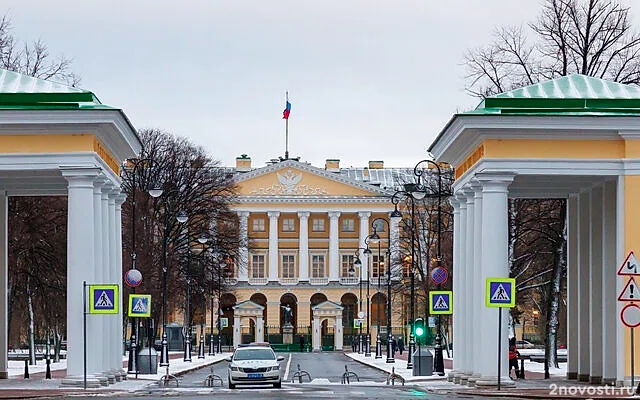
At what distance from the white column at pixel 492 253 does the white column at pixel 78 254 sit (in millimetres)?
10131

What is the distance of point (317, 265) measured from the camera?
144 m

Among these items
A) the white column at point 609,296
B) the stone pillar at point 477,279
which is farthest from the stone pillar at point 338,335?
the white column at point 609,296

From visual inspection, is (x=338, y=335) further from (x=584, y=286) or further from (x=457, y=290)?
(x=584, y=286)

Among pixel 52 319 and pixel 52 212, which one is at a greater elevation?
pixel 52 212

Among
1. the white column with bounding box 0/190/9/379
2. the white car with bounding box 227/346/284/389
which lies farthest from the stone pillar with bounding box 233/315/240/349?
the white car with bounding box 227/346/284/389

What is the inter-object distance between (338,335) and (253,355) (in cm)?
8583

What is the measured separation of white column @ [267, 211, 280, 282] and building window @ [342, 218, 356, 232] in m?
6.73

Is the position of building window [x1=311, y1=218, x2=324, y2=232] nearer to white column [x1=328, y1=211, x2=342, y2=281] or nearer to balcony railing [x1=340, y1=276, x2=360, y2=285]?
white column [x1=328, y1=211, x2=342, y2=281]

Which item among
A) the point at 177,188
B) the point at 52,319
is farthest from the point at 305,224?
the point at 52,319

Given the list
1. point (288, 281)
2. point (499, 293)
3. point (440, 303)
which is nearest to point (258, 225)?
point (288, 281)

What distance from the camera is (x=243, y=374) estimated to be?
41.1 meters

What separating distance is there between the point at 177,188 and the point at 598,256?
46.8 m

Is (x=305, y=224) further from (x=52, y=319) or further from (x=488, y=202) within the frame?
(x=488, y=202)

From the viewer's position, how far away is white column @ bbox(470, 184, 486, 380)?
1492 inches
